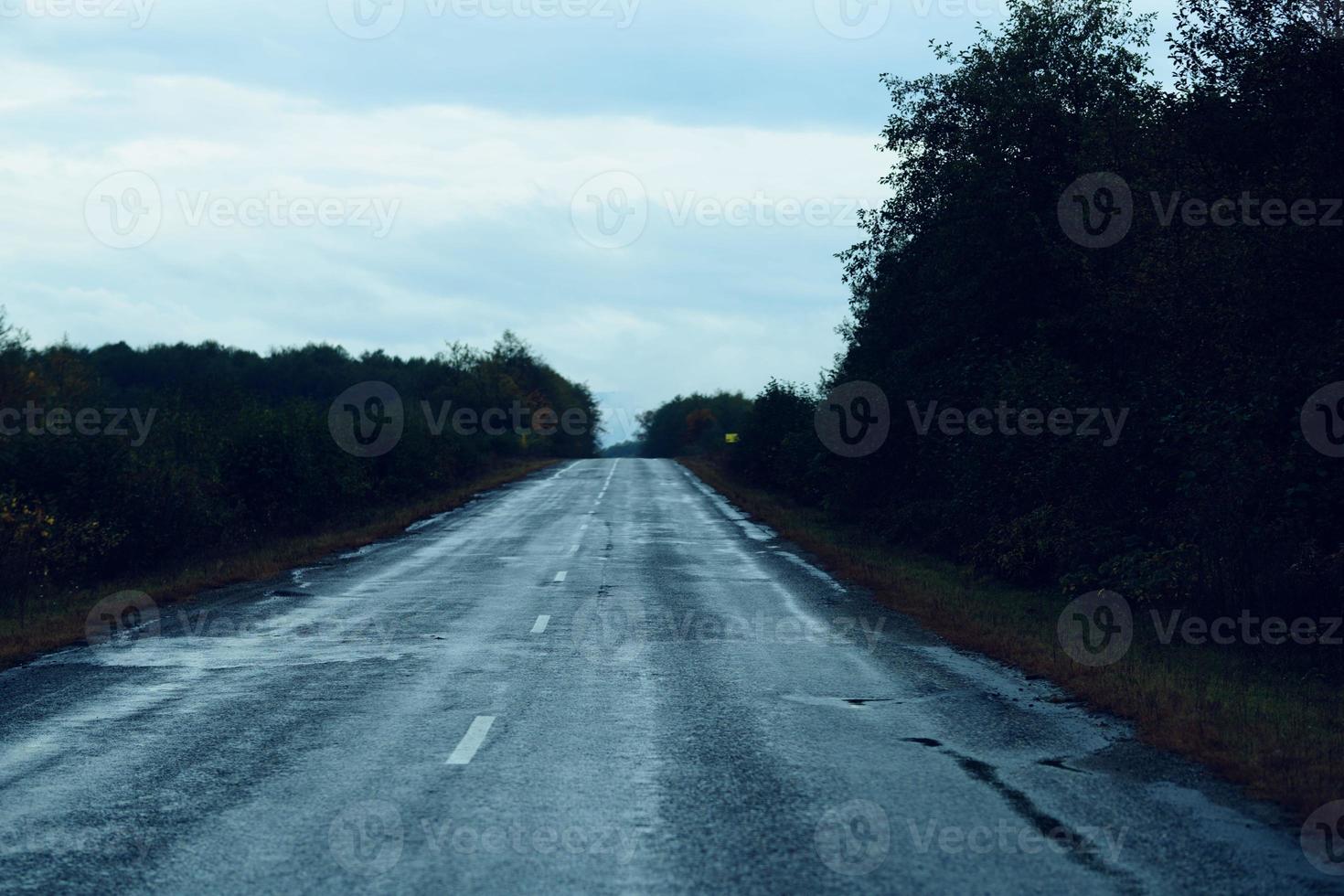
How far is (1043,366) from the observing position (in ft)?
68.9

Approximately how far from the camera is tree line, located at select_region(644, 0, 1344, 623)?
42.9 feet

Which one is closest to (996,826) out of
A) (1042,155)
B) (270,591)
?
(270,591)

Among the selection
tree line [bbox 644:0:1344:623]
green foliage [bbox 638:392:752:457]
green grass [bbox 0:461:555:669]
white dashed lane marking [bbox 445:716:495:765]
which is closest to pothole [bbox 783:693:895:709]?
white dashed lane marking [bbox 445:716:495:765]

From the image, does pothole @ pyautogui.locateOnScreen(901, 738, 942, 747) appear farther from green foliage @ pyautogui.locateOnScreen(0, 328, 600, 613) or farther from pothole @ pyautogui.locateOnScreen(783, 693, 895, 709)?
green foliage @ pyautogui.locateOnScreen(0, 328, 600, 613)

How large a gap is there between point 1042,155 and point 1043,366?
5599 mm

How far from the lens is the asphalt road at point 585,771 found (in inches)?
238

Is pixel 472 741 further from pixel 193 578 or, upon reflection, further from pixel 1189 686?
pixel 193 578

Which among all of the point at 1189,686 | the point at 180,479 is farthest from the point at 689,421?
the point at 1189,686

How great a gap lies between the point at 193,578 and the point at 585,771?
16.0 metres

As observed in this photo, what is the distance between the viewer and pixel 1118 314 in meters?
18.4

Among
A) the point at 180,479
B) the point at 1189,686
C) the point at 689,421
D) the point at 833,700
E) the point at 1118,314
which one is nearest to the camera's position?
the point at 833,700

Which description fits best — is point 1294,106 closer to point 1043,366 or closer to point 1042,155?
point 1043,366

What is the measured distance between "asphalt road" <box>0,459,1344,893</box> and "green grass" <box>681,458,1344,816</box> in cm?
35

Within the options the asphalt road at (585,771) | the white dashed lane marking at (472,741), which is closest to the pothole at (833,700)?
the asphalt road at (585,771)
